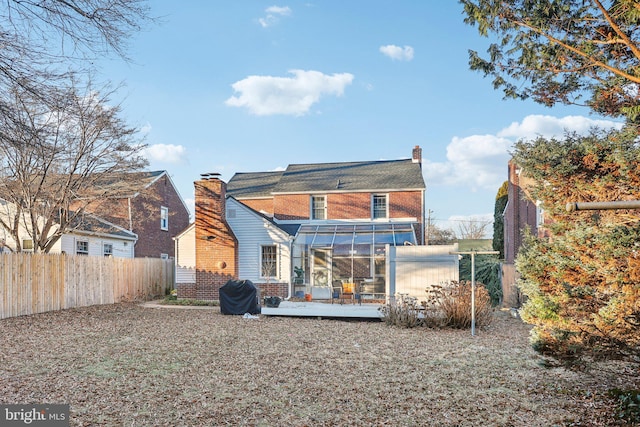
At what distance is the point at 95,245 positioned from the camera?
72.7ft

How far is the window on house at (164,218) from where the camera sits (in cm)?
2816

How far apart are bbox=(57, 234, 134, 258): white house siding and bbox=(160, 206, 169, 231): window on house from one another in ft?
12.3

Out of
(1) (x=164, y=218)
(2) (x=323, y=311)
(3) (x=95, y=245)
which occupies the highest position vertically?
(1) (x=164, y=218)

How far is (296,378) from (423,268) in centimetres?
841

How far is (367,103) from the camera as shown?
50.2 ft

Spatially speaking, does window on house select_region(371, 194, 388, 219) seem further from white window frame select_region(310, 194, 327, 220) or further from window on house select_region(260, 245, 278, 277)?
window on house select_region(260, 245, 278, 277)

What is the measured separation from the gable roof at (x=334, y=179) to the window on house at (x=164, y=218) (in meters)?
4.36

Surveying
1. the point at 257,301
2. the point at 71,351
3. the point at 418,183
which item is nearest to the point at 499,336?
the point at 257,301

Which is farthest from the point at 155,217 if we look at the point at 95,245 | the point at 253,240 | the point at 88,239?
the point at 253,240

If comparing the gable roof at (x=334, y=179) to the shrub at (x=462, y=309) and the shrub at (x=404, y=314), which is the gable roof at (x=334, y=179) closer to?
the shrub at (x=404, y=314)

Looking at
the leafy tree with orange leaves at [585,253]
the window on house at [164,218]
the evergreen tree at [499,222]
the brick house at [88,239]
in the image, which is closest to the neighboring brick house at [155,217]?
the window on house at [164,218]

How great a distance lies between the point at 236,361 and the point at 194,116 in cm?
892

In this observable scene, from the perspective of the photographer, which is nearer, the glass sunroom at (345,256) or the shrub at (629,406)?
the shrub at (629,406)

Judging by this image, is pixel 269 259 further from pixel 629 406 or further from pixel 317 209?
pixel 629 406
